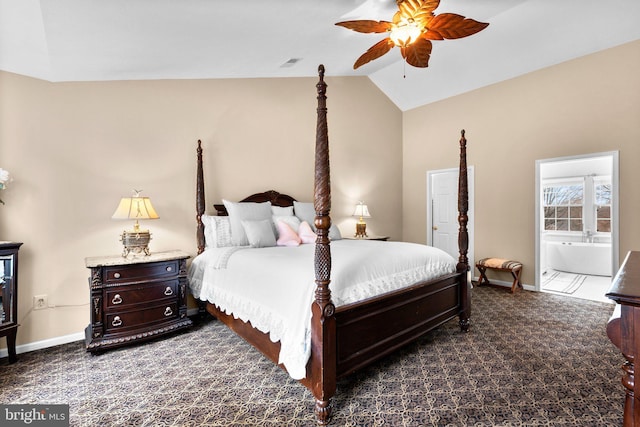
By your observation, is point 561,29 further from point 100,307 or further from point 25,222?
point 25,222

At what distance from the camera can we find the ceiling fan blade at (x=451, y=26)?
240 centimetres

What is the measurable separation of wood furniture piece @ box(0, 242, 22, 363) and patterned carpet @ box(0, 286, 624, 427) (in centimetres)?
31

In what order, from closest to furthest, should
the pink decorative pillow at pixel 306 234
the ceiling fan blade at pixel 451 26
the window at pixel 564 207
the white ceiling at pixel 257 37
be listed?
the white ceiling at pixel 257 37 < the ceiling fan blade at pixel 451 26 < the pink decorative pillow at pixel 306 234 < the window at pixel 564 207

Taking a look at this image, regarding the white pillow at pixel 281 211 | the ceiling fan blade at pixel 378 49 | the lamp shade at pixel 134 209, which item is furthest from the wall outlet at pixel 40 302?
the ceiling fan blade at pixel 378 49

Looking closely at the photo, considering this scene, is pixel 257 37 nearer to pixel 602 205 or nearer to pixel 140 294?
pixel 140 294

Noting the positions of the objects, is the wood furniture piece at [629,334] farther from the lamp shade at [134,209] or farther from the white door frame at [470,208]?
the white door frame at [470,208]

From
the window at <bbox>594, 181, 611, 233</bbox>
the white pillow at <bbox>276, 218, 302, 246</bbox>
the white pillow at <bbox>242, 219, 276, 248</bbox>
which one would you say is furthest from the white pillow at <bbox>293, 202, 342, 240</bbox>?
the window at <bbox>594, 181, 611, 233</bbox>

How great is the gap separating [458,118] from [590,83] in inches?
69.8

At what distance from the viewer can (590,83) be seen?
412cm

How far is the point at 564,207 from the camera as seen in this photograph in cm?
681

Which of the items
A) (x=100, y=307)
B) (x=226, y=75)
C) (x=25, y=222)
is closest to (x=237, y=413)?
(x=100, y=307)

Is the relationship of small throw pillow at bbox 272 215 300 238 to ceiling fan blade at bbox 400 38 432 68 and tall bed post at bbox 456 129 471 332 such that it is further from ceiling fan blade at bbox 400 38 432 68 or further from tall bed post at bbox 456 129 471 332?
ceiling fan blade at bbox 400 38 432 68

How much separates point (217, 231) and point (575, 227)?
723 centimetres

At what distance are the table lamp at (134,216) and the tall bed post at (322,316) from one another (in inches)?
77.6
